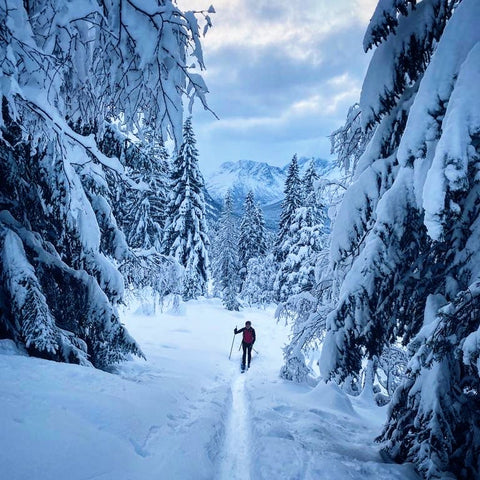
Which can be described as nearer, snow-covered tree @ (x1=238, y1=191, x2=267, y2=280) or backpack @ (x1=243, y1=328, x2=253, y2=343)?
backpack @ (x1=243, y1=328, x2=253, y2=343)

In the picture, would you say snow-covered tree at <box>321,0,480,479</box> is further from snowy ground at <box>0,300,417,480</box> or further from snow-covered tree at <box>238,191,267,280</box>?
snow-covered tree at <box>238,191,267,280</box>

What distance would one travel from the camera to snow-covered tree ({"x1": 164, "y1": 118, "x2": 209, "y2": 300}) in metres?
29.8

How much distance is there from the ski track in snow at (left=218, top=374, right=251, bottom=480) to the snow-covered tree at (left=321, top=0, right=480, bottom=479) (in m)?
1.88

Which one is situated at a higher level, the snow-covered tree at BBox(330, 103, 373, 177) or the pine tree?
the pine tree

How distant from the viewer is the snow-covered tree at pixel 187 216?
29781 millimetres

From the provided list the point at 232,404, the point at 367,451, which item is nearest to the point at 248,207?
the point at 232,404

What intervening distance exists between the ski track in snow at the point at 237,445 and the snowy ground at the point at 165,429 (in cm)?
2

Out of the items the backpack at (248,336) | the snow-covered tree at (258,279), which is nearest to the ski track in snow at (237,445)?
the backpack at (248,336)

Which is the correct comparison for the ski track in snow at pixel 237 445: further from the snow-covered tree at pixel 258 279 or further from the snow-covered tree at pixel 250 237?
the snow-covered tree at pixel 250 237

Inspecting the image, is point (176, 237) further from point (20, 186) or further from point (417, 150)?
point (417, 150)

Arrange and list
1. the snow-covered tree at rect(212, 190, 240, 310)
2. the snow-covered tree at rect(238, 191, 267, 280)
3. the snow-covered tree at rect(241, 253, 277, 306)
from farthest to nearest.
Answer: the snow-covered tree at rect(238, 191, 267, 280) → the snow-covered tree at rect(241, 253, 277, 306) → the snow-covered tree at rect(212, 190, 240, 310)

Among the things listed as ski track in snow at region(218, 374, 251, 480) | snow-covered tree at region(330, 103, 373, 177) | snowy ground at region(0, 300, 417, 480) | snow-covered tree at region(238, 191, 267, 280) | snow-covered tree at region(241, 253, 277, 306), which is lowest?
ski track in snow at region(218, 374, 251, 480)

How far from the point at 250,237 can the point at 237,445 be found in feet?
135

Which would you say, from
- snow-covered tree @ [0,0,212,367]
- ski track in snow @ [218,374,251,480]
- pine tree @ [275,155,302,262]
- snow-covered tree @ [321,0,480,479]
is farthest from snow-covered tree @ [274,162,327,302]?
snow-covered tree @ [321,0,480,479]
